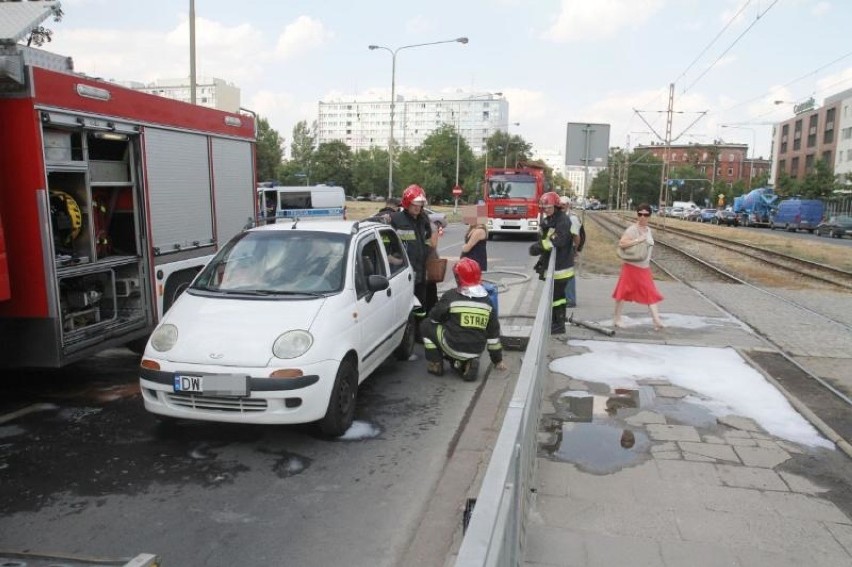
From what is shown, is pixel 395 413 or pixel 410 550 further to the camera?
pixel 395 413

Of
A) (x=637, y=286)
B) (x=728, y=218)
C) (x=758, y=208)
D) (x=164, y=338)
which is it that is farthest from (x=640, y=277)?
(x=728, y=218)

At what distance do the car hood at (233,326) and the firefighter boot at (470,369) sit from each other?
198 cm

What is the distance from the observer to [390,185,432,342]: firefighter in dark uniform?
26.1 ft

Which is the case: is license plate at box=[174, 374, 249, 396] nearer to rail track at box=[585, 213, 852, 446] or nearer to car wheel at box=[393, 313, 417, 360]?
car wheel at box=[393, 313, 417, 360]

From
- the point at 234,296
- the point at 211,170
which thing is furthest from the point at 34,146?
the point at 211,170

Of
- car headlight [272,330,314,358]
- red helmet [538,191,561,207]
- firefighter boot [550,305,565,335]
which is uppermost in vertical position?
red helmet [538,191,561,207]

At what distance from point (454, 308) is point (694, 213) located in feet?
241

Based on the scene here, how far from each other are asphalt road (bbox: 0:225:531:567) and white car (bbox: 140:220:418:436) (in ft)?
1.11

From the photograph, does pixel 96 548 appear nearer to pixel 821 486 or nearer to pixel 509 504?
pixel 509 504

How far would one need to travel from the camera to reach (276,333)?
16.0 ft

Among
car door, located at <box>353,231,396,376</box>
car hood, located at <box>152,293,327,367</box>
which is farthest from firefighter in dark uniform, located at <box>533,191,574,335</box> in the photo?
car hood, located at <box>152,293,327,367</box>

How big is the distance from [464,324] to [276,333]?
2.16 m

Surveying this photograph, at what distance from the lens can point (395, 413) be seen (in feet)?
19.2

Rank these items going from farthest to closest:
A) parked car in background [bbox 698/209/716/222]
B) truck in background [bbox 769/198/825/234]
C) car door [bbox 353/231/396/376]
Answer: parked car in background [bbox 698/209/716/222]
truck in background [bbox 769/198/825/234]
car door [bbox 353/231/396/376]
